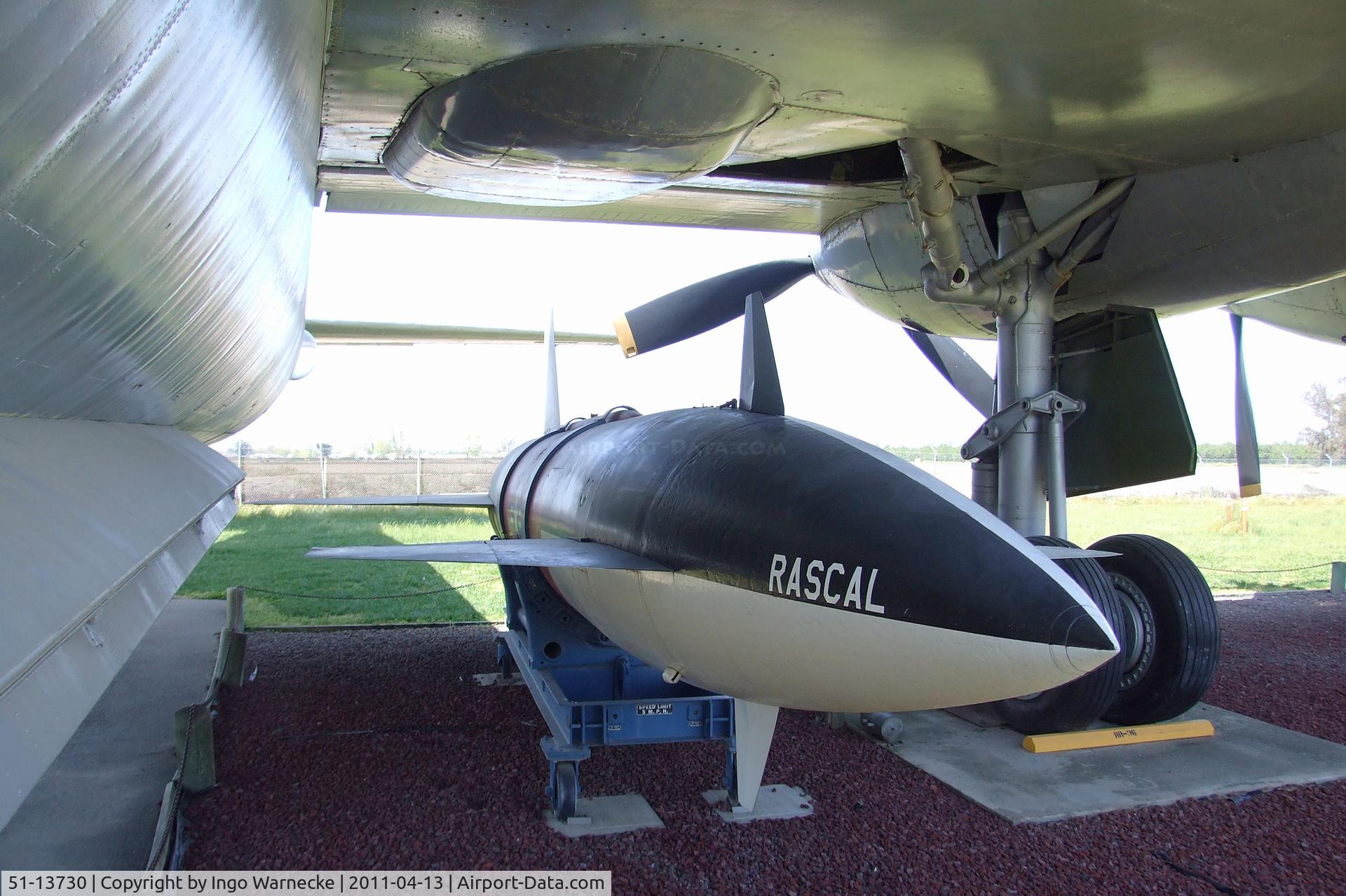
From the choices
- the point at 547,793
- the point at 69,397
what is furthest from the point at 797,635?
the point at 69,397

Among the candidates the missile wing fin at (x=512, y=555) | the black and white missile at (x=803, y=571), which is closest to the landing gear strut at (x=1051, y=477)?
the black and white missile at (x=803, y=571)

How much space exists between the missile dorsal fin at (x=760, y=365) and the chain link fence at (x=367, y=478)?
1782 centimetres

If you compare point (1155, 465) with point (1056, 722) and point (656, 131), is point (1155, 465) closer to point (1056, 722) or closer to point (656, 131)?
point (1056, 722)

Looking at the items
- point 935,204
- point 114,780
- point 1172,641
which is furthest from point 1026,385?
point 114,780

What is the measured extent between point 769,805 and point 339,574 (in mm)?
9528

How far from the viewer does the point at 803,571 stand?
2.46 metres

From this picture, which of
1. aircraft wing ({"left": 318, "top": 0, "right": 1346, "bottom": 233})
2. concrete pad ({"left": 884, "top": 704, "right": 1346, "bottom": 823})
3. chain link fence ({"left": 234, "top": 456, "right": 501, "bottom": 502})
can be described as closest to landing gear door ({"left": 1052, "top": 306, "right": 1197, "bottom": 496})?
aircraft wing ({"left": 318, "top": 0, "right": 1346, "bottom": 233})

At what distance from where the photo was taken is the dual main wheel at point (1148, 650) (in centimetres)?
463

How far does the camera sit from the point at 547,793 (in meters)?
3.88

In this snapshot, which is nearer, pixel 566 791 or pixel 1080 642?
pixel 1080 642

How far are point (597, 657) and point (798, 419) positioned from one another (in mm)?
1944

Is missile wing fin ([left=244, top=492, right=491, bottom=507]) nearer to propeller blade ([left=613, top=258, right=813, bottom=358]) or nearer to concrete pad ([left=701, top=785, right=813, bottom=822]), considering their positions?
propeller blade ([left=613, top=258, right=813, bottom=358])

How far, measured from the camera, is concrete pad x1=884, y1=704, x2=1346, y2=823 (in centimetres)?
399

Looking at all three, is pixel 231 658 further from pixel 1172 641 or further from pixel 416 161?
pixel 1172 641
